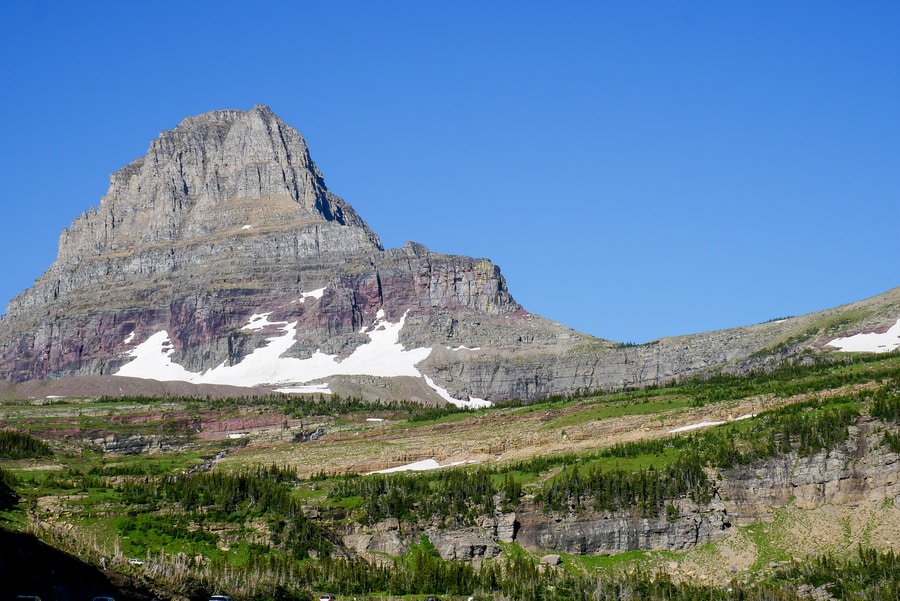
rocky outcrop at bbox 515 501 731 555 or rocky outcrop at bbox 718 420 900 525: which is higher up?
rocky outcrop at bbox 718 420 900 525

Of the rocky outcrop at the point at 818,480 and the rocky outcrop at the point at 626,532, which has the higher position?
the rocky outcrop at the point at 818,480

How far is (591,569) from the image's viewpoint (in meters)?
151

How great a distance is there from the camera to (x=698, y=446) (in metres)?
177

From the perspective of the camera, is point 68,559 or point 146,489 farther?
point 146,489

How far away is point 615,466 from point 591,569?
24.0 m

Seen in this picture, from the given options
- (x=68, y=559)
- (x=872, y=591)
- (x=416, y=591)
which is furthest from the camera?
(x=416, y=591)

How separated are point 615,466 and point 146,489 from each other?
5877cm

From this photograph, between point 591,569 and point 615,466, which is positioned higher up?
point 615,466

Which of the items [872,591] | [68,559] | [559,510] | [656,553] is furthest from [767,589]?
[68,559]

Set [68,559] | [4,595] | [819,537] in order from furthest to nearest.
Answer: [819,537], [68,559], [4,595]

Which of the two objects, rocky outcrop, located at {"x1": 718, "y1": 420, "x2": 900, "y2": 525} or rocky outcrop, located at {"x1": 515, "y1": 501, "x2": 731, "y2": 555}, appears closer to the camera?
rocky outcrop, located at {"x1": 515, "y1": 501, "x2": 731, "y2": 555}

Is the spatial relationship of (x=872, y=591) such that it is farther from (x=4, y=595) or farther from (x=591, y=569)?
(x=4, y=595)

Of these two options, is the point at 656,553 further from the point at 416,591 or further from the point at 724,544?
the point at 416,591

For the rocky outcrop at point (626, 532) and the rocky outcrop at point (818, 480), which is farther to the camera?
the rocky outcrop at point (818, 480)
